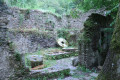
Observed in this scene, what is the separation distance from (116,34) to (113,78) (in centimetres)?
96

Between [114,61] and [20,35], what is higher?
[20,35]

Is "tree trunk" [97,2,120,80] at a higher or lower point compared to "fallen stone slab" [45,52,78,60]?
higher

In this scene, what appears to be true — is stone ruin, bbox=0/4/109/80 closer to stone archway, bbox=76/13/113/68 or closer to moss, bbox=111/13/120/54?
stone archway, bbox=76/13/113/68

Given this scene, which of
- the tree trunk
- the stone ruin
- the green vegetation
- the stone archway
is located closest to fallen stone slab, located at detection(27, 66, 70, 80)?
the stone ruin

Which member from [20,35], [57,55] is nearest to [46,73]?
[57,55]

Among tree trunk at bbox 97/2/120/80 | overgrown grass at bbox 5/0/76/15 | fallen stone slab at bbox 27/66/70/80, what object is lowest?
fallen stone slab at bbox 27/66/70/80

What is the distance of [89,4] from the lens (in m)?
6.60

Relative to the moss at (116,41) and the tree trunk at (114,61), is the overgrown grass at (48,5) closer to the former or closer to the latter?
the moss at (116,41)

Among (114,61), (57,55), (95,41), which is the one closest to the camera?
(114,61)

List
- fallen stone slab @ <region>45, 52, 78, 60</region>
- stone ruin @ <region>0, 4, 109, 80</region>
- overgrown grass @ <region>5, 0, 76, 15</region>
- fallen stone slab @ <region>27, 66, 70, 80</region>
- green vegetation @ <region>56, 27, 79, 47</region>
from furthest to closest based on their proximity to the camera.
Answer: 1. green vegetation @ <region>56, 27, 79, 47</region>
2. overgrown grass @ <region>5, 0, 76, 15</region>
3. fallen stone slab @ <region>45, 52, 78, 60</region>
4. fallen stone slab @ <region>27, 66, 70, 80</region>
5. stone ruin @ <region>0, 4, 109, 80</region>

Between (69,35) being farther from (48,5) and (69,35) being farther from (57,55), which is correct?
(48,5)

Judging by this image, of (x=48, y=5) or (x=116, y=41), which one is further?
(x=48, y=5)

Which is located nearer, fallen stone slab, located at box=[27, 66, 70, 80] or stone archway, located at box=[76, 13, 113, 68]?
fallen stone slab, located at box=[27, 66, 70, 80]

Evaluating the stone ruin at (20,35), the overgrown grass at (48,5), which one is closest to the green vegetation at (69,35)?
the stone ruin at (20,35)
